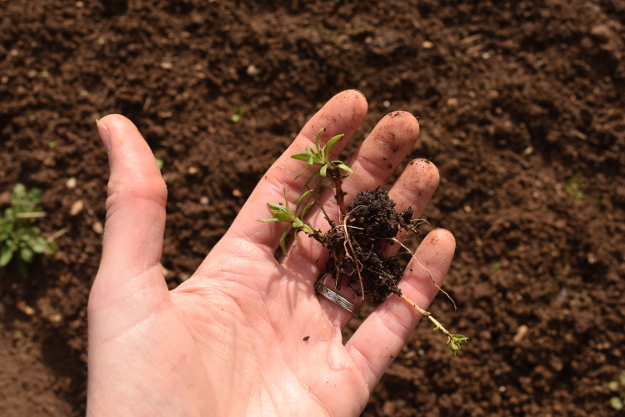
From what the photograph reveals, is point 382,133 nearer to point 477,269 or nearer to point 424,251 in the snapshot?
point 424,251

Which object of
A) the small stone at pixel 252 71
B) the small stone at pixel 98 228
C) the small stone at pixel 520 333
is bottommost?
the small stone at pixel 98 228

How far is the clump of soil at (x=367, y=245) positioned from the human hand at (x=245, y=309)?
0.14m

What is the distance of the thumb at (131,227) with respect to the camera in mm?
2549

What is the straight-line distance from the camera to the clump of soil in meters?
3.13

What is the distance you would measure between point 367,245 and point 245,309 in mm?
978

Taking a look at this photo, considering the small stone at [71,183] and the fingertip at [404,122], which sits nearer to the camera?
the fingertip at [404,122]

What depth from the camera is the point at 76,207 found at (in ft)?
13.7

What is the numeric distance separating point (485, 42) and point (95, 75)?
3929 mm

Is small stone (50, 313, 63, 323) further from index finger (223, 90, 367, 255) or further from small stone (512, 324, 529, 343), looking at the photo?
small stone (512, 324, 529, 343)

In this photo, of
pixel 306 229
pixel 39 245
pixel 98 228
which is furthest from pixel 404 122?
pixel 39 245

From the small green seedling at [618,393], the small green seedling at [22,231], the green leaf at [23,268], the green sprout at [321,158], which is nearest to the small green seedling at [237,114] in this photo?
A: the green sprout at [321,158]

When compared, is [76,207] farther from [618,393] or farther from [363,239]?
[618,393]

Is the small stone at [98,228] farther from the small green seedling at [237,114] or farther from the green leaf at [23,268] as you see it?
the small green seedling at [237,114]

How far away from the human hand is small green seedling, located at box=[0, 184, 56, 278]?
2037mm
